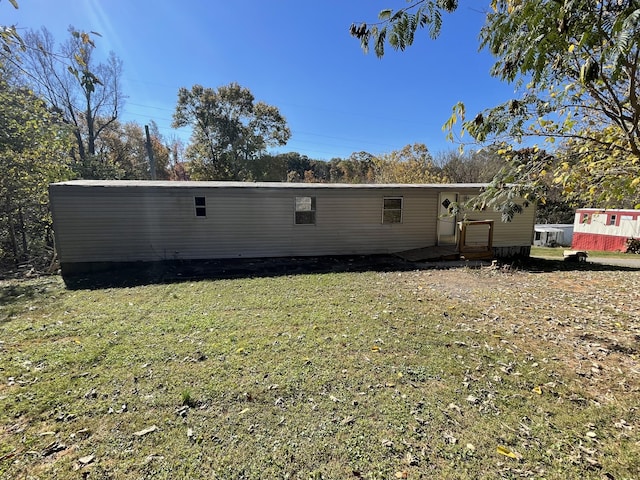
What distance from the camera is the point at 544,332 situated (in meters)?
4.35

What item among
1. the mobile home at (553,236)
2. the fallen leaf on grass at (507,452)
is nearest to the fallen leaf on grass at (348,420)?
the fallen leaf on grass at (507,452)

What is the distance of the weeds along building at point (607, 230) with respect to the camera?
19109 millimetres

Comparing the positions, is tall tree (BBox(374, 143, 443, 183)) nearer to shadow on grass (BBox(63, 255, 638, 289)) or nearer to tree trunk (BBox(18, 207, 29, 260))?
shadow on grass (BBox(63, 255, 638, 289))

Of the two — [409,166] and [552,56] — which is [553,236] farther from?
[552,56]

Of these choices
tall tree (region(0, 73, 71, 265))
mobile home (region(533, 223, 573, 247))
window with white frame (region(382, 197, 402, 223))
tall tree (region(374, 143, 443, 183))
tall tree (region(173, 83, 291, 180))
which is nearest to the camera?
tall tree (region(0, 73, 71, 265))

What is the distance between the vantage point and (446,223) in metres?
11.1

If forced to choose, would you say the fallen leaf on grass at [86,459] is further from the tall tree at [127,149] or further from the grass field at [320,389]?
the tall tree at [127,149]

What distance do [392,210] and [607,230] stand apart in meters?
19.7

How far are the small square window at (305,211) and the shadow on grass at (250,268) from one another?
1.24m

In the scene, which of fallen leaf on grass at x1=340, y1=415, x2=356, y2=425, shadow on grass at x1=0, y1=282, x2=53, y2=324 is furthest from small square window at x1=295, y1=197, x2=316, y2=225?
fallen leaf on grass at x1=340, y1=415, x2=356, y2=425

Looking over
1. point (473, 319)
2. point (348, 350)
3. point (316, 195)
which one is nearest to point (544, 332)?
point (473, 319)

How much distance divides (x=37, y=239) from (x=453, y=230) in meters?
16.3

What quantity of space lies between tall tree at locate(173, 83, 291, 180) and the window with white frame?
18522 mm

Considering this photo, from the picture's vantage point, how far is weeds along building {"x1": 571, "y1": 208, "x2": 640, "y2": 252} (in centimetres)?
1911
